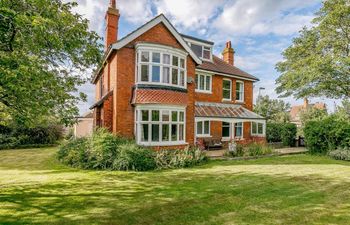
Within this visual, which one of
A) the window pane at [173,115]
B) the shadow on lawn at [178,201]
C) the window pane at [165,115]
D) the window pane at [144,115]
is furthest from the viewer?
the window pane at [173,115]

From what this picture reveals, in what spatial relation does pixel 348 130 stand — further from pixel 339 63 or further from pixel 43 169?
pixel 43 169

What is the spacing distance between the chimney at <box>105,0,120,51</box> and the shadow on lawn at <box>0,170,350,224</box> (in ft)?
43.5

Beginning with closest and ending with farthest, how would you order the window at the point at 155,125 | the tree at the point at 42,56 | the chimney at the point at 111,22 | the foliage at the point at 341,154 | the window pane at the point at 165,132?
Answer: 1. the tree at the point at 42,56
2. the window at the point at 155,125
3. the window pane at the point at 165,132
4. the foliage at the point at 341,154
5. the chimney at the point at 111,22

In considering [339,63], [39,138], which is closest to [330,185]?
[339,63]

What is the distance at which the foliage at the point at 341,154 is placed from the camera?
1950 cm

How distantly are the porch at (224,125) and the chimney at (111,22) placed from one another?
31.7 feet

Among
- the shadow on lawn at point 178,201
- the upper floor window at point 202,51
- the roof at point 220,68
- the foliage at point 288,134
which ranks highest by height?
the upper floor window at point 202,51

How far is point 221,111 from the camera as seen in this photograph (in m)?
23.5

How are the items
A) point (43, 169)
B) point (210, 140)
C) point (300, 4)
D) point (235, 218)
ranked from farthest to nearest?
point (210, 140)
point (300, 4)
point (43, 169)
point (235, 218)

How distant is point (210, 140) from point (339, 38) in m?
17.2

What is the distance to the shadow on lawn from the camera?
662 cm

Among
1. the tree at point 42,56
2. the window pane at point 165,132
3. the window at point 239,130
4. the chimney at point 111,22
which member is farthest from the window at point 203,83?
the tree at point 42,56

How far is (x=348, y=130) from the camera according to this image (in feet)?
68.1

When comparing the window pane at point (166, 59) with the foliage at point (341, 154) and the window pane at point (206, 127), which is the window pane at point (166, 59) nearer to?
the window pane at point (206, 127)
